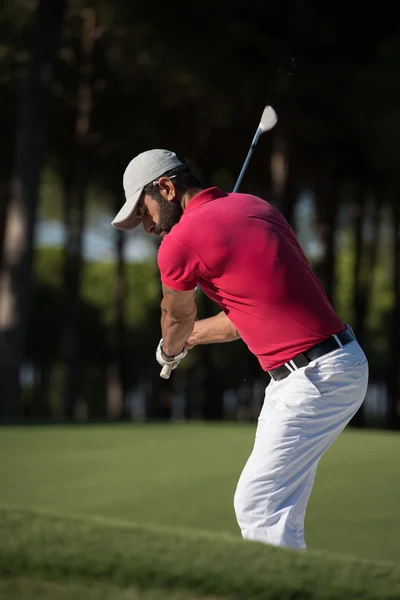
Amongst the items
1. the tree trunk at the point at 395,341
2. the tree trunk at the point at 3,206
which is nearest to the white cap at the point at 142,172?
the tree trunk at the point at 3,206

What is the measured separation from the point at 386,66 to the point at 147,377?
18298 millimetres

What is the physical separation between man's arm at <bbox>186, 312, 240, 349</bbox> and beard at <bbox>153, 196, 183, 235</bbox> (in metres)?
0.60

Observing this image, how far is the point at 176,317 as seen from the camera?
473 centimetres

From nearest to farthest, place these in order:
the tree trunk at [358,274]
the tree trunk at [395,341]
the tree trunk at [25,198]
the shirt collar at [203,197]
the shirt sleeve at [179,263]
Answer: the shirt sleeve at [179,263] < the shirt collar at [203,197] < the tree trunk at [25,198] < the tree trunk at [395,341] < the tree trunk at [358,274]

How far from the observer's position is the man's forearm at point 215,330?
515 centimetres

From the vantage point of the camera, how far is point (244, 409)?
30688 mm

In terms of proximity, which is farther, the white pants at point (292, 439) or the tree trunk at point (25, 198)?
the tree trunk at point (25, 198)

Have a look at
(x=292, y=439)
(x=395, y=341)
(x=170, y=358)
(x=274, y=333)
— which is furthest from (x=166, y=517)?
(x=395, y=341)

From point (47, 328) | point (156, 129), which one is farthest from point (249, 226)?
point (47, 328)

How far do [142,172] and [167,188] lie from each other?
0.13 meters

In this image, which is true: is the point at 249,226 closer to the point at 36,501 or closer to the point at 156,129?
the point at 36,501

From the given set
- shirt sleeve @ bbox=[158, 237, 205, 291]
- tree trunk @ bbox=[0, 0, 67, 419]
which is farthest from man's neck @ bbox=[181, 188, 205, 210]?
tree trunk @ bbox=[0, 0, 67, 419]

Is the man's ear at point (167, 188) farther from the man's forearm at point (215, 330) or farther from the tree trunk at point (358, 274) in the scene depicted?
the tree trunk at point (358, 274)

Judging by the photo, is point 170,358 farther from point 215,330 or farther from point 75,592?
point 75,592
